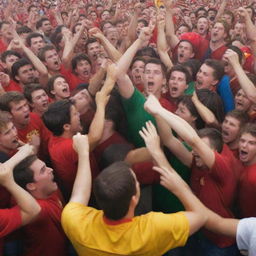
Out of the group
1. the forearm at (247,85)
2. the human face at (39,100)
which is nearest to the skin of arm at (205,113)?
the forearm at (247,85)

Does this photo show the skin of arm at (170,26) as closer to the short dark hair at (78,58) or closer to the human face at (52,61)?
the short dark hair at (78,58)

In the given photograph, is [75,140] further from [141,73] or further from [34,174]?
[141,73]

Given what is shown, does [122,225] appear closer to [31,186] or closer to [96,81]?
[31,186]

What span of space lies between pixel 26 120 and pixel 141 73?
71.7 inches

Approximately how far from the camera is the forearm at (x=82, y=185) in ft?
7.12

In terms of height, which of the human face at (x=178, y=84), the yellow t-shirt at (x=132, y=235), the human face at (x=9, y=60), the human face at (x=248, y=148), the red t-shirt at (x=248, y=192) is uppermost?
the human face at (x=9, y=60)

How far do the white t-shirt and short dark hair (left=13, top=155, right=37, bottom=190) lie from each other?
1498 mm

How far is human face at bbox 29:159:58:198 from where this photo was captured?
259 centimetres

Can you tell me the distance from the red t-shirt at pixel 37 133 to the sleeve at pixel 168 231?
2195 mm

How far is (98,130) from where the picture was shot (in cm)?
311

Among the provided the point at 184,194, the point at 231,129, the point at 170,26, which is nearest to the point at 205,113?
the point at 231,129

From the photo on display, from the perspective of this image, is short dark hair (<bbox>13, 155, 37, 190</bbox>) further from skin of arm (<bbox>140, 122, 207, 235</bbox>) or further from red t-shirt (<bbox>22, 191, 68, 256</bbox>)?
skin of arm (<bbox>140, 122, 207, 235</bbox>)

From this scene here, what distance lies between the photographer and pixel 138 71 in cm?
489

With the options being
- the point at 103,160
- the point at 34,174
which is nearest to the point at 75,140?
the point at 34,174
